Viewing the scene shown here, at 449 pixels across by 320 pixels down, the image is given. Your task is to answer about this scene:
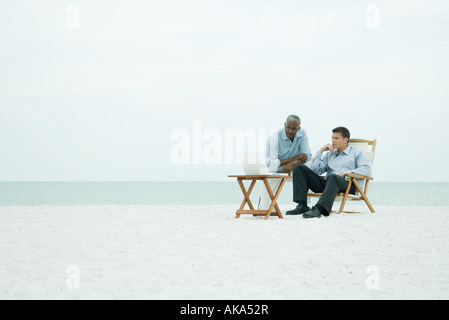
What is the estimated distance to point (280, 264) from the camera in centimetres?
439

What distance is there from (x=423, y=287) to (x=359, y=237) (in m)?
2.12

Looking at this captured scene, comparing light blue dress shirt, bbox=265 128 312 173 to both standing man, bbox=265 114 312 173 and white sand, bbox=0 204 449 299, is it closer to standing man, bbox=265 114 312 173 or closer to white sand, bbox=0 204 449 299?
standing man, bbox=265 114 312 173

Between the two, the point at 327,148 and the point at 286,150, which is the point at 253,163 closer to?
the point at 286,150

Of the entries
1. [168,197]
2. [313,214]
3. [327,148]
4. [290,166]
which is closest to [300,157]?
[290,166]

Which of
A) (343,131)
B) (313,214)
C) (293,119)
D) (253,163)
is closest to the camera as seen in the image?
(253,163)

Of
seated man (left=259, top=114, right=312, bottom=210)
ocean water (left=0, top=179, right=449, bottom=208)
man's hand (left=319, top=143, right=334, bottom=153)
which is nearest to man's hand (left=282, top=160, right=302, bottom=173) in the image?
seated man (left=259, top=114, right=312, bottom=210)

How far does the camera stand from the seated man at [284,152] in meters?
7.96

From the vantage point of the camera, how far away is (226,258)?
4648 millimetres

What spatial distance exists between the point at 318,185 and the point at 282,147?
28.3 inches

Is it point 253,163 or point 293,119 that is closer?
point 253,163

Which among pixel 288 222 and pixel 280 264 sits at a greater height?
pixel 280 264

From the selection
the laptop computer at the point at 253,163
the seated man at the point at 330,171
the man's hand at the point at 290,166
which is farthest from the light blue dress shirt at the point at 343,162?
the laptop computer at the point at 253,163
